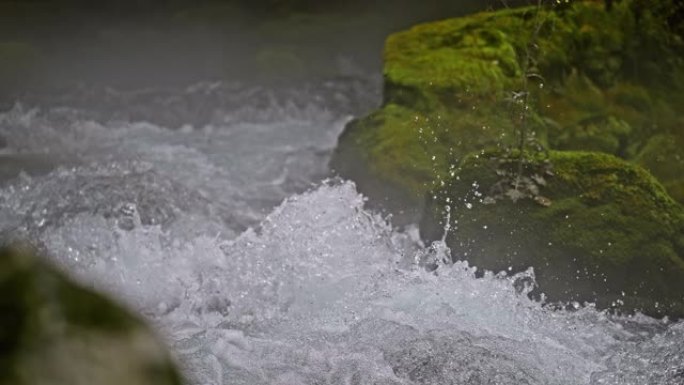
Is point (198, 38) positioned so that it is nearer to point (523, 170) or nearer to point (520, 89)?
point (520, 89)

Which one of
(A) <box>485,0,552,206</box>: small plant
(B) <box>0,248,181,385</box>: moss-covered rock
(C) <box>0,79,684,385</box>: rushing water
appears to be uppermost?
(B) <box>0,248,181,385</box>: moss-covered rock

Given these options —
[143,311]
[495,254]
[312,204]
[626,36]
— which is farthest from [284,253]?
[626,36]

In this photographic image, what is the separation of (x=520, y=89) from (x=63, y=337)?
5653 mm

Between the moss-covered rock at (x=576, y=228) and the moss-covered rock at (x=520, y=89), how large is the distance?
0.92m

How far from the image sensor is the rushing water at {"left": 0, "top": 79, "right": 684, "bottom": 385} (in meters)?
3.66

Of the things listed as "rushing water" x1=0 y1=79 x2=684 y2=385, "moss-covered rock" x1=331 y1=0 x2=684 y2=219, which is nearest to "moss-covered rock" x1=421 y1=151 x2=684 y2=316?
"rushing water" x1=0 y1=79 x2=684 y2=385

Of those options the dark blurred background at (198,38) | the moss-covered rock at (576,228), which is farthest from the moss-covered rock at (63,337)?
the dark blurred background at (198,38)

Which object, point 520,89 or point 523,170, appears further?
point 520,89

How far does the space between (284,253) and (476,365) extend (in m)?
1.62

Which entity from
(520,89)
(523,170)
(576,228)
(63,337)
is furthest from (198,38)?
(63,337)

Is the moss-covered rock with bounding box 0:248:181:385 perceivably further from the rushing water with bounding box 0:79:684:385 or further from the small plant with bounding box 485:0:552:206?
the small plant with bounding box 485:0:552:206

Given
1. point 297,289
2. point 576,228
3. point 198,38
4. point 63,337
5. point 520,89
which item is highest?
Result: point 63,337

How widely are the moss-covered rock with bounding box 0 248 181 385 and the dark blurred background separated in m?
9.97

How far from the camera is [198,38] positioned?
40.3 feet
